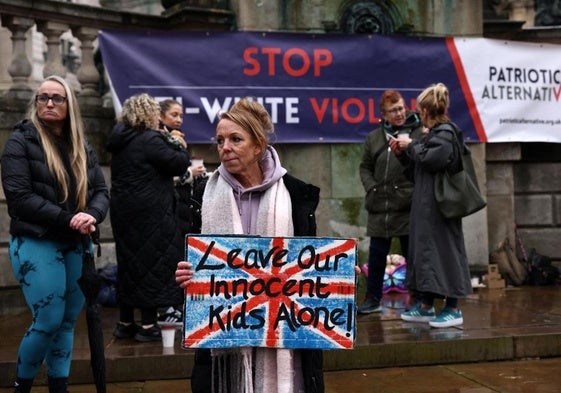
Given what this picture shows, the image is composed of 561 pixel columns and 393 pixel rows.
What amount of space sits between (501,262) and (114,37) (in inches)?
180

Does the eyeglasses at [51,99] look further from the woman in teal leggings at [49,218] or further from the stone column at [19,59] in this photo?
the stone column at [19,59]

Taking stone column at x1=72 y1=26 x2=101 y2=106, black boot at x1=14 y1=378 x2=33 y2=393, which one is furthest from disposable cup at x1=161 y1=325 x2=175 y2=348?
stone column at x1=72 y1=26 x2=101 y2=106

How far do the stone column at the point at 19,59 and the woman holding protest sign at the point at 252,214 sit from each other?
17.7 ft

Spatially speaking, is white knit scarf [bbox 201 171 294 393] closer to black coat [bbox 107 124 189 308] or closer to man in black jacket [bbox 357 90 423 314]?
black coat [bbox 107 124 189 308]

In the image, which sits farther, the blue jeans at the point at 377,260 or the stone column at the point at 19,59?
the stone column at the point at 19,59

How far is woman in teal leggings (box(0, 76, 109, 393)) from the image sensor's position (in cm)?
470

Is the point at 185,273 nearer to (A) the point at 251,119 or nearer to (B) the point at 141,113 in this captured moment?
(A) the point at 251,119

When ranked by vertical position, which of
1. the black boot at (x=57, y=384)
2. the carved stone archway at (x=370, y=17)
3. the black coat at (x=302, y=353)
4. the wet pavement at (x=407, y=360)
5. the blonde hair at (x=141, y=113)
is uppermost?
the carved stone archway at (x=370, y=17)

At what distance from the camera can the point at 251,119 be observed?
3.59m

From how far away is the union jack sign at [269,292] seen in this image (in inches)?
136

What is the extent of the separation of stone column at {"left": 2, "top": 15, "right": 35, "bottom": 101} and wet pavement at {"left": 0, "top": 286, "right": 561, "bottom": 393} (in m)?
2.29

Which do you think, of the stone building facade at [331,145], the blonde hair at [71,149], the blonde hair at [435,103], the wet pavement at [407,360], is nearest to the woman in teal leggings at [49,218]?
the blonde hair at [71,149]

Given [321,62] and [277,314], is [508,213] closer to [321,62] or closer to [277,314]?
[321,62]

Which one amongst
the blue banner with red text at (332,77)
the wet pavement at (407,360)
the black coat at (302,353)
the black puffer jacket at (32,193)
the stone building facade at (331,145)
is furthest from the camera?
the blue banner with red text at (332,77)
